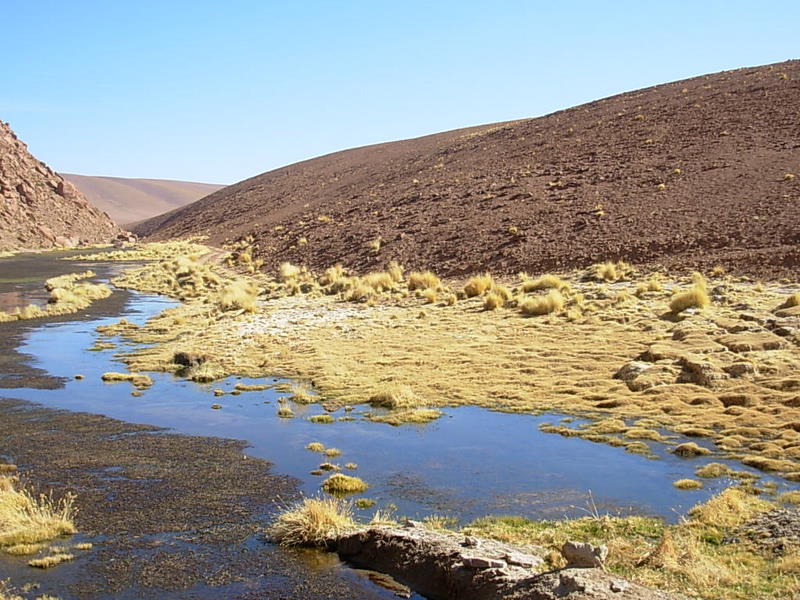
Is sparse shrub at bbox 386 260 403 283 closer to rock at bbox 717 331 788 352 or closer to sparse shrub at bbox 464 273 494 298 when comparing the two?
sparse shrub at bbox 464 273 494 298

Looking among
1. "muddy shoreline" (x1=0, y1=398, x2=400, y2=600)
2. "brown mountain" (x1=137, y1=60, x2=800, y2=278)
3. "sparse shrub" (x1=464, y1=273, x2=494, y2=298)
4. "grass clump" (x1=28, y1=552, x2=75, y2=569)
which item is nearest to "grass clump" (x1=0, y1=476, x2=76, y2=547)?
"muddy shoreline" (x1=0, y1=398, x2=400, y2=600)

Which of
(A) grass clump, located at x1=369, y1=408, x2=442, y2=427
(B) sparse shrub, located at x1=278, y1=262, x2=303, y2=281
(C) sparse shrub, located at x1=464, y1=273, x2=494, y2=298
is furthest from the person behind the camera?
(B) sparse shrub, located at x1=278, y1=262, x2=303, y2=281

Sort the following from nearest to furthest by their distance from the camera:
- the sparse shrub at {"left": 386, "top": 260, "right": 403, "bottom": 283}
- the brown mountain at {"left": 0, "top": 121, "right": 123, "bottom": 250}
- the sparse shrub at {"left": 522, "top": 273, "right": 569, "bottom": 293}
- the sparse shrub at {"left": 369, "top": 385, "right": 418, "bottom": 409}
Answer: the sparse shrub at {"left": 369, "top": 385, "right": 418, "bottom": 409}, the sparse shrub at {"left": 522, "top": 273, "right": 569, "bottom": 293}, the sparse shrub at {"left": 386, "top": 260, "right": 403, "bottom": 283}, the brown mountain at {"left": 0, "top": 121, "right": 123, "bottom": 250}

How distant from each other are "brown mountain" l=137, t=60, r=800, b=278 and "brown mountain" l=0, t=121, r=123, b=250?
28.0 meters

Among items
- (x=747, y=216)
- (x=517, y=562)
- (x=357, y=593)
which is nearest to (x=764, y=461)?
(x=517, y=562)

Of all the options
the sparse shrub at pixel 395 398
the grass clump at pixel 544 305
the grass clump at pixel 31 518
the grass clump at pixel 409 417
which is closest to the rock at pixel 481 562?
the grass clump at pixel 31 518

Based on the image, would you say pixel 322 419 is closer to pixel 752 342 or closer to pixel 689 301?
pixel 752 342

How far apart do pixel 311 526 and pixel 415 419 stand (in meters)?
6.04

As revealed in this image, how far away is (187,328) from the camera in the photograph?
27469 mm

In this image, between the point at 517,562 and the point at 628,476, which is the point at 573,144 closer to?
the point at 628,476

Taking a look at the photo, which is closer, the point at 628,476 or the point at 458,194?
the point at 628,476

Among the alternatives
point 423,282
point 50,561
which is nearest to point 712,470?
point 50,561

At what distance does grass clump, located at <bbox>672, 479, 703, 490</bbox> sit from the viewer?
1126 cm

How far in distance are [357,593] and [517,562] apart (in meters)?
1.71
